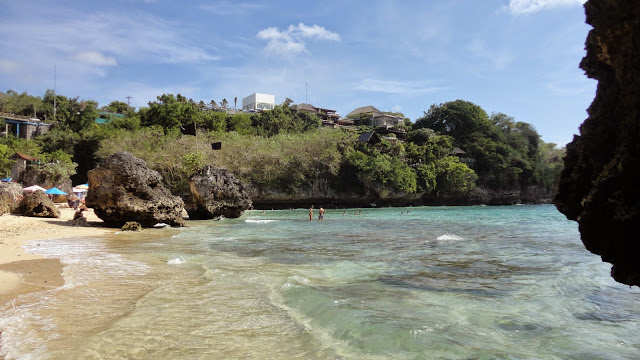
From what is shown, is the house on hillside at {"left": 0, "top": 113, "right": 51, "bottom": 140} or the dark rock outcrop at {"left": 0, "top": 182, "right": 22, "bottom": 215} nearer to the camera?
the dark rock outcrop at {"left": 0, "top": 182, "right": 22, "bottom": 215}

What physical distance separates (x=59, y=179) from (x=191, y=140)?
13.3m

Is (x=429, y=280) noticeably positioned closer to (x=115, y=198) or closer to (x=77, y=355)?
(x=77, y=355)

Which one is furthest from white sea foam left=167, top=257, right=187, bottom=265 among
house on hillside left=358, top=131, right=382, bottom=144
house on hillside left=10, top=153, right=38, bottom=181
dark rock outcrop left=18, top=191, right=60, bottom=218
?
house on hillside left=358, top=131, right=382, bottom=144

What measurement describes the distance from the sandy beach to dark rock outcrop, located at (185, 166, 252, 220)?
9207mm

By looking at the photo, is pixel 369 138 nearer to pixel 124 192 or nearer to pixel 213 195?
pixel 213 195

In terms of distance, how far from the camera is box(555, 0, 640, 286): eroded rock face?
234 cm

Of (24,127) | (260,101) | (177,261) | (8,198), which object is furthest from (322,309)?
(260,101)

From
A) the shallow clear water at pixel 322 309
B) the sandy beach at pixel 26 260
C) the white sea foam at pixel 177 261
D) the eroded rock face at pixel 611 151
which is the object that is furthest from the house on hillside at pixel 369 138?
the eroded rock face at pixel 611 151

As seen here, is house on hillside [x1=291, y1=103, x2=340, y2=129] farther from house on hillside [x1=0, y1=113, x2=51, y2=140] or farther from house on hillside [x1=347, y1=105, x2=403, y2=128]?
house on hillside [x1=0, y1=113, x2=51, y2=140]

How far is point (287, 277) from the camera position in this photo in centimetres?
759

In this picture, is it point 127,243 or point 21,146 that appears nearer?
point 127,243

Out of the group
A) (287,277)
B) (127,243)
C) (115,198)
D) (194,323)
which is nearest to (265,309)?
(194,323)

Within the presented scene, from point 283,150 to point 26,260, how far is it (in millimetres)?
38544

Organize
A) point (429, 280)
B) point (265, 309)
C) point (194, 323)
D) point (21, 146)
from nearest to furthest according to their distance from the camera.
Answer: point (194, 323), point (265, 309), point (429, 280), point (21, 146)
